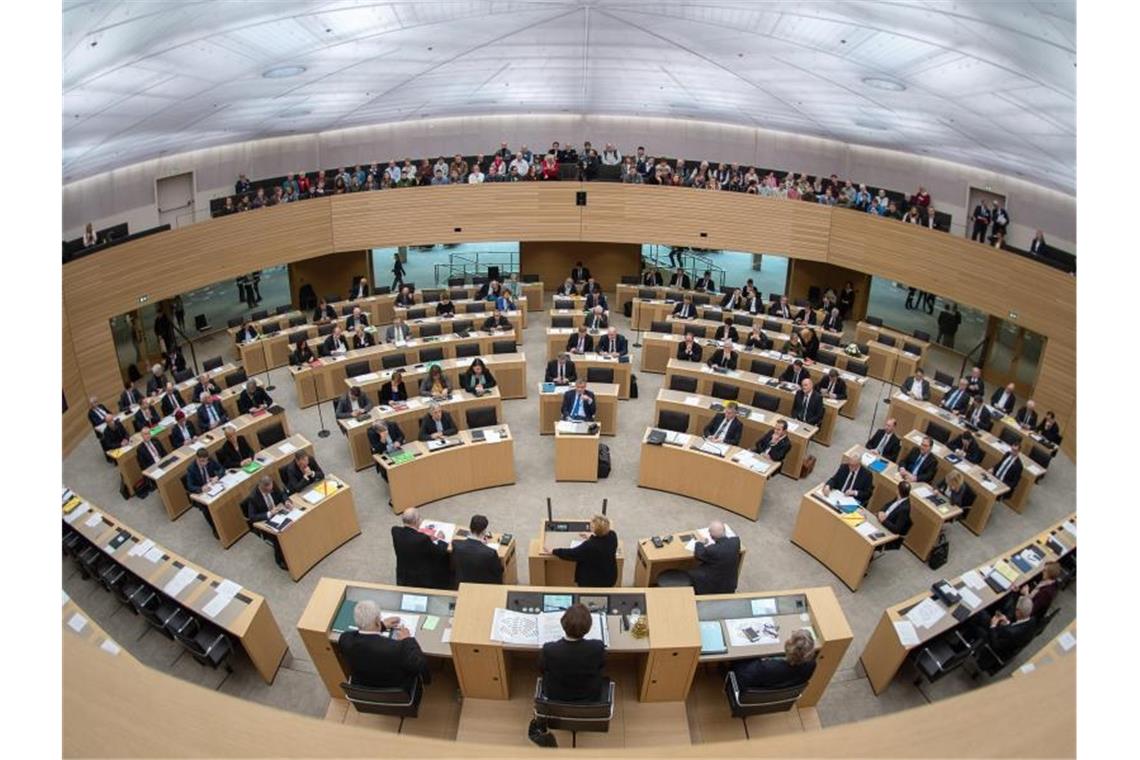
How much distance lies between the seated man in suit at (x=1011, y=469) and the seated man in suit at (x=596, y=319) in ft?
28.3

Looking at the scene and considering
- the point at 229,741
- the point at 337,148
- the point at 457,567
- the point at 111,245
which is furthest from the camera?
the point at 337,148

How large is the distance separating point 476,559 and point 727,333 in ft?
32.9

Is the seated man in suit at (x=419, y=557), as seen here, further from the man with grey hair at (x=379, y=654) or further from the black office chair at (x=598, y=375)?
the black office chair at (x=598, y=375)

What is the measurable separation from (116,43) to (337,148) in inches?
587

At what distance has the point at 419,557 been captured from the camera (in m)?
8.47

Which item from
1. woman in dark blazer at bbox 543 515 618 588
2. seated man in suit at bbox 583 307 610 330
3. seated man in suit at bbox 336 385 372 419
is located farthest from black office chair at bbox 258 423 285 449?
seated man in suit at bbox 583 307 610 330

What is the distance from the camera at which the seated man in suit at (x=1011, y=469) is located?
11484 mm

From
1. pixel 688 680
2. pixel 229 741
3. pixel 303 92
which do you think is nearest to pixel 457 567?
pixel 688 680

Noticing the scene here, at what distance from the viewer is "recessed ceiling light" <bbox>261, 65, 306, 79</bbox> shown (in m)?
12.0

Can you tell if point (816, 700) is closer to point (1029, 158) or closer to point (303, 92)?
point (1029, 158)

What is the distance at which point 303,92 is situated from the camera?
48.0ft

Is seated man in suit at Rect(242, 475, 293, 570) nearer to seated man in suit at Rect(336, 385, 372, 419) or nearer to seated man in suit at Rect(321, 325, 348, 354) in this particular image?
seated man in suit at Rect(336, 385, 372, 419)

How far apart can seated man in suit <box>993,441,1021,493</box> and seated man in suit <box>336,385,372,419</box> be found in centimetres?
1114

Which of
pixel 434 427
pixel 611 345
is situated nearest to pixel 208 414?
pixel 434 427
